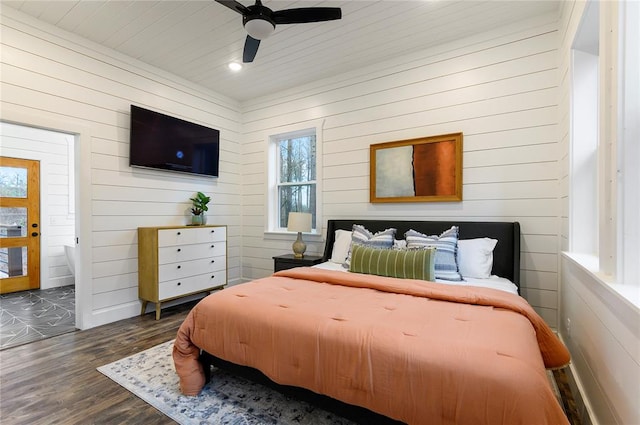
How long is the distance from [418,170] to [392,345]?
2402 mm

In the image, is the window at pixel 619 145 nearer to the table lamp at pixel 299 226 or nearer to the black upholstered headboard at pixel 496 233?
the black upholstered headboard at pixel 496 233

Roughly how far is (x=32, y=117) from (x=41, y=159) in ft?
8.82

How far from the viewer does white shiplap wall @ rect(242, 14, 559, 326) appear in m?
2.78

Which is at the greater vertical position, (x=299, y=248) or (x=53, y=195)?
(x=53, y=195)

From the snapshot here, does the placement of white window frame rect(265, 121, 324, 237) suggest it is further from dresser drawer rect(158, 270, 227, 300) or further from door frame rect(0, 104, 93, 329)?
door frame rect(0, 104, 93, 329)

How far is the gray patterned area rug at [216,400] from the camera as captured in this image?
1.80 meters

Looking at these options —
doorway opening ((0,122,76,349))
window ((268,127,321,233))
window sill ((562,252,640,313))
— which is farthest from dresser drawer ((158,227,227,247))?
window sill ((562,252,640,313))

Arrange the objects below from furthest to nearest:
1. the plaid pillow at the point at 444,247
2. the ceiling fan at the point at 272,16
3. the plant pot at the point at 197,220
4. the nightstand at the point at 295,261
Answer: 1. the plant pot at the point at 197,220
2. the nightstand at the point at 295,261
3. the plaid pillow at the point at 444,247
4. the ceiling fan at the point at 272,16

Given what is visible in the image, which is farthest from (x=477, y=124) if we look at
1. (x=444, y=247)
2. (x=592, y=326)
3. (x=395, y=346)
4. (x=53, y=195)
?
(x=53, y=195)

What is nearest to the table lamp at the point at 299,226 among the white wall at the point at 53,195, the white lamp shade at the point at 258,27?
the white lamp shade at the point at 258,27

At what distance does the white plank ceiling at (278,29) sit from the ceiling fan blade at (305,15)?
1.41ft

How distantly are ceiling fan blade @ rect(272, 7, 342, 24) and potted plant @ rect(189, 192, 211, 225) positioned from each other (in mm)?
2554

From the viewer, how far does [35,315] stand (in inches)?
141

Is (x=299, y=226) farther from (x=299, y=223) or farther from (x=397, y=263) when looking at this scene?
(x=397, y=263)
